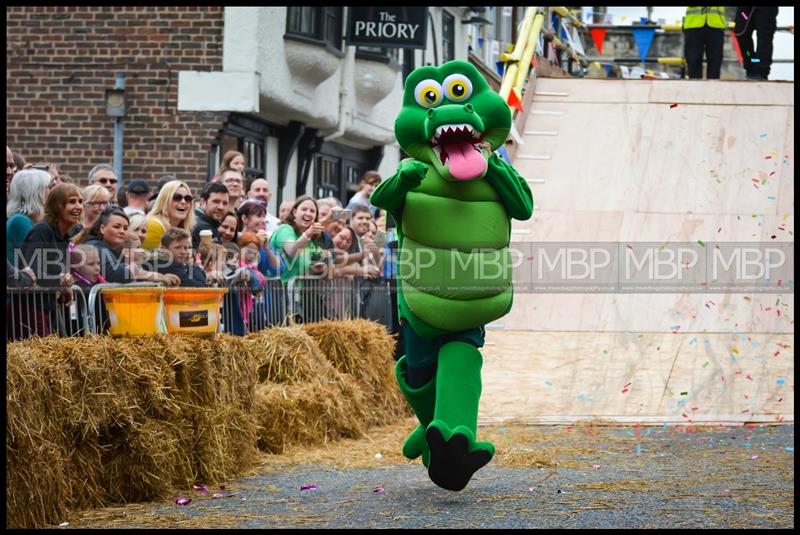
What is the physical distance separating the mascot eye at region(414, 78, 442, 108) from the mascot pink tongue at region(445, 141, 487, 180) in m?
0.27

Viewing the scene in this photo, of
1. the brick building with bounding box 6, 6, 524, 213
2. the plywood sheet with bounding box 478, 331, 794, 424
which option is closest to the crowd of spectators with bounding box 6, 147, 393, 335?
the plywood sheet with bounding box 478, 331, 794, 424

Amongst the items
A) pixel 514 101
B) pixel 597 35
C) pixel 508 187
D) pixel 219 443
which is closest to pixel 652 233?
pixel 514 101

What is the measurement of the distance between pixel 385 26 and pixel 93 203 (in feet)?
37.6

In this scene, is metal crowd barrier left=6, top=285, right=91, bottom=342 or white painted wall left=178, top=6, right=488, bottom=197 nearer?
metal crowd barrier left=6, top=285, right=91, bottom=342

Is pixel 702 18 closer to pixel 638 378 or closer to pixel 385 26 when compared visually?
pixel 385 26

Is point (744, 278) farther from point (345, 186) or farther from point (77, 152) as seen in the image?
point (345, 186)

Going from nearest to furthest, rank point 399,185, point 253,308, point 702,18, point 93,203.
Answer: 1. point 399,185
2. point 93,203
3. point 253,308
4. point 702,18

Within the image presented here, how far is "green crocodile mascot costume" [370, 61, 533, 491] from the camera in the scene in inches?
301

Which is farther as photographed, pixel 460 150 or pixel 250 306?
pixel 250 306

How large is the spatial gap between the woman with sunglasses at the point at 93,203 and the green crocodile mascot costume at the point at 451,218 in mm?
2442

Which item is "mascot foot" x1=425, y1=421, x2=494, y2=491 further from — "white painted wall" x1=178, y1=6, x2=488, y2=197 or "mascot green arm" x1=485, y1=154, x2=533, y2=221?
"white painted wall" x1=178, y1=6, x2=488, y2=197

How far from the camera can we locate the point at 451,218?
25.4 feet

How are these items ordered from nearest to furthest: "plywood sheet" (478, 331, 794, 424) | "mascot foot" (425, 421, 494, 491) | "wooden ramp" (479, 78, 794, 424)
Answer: "mascot foot" (425, 421, 494, 491) → "plywood sheet" (478, 331, 794, 424) → "wooden ramp" (479, 78, 794, 424)

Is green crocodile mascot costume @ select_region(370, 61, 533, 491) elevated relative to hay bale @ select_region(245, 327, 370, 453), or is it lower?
elevated
